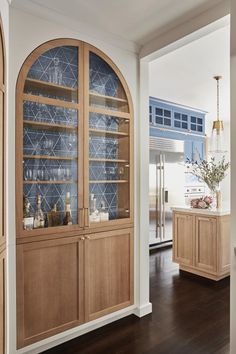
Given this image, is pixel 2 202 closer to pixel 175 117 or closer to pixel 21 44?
pixel 21 44

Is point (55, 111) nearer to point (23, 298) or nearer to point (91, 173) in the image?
point (91, 173)

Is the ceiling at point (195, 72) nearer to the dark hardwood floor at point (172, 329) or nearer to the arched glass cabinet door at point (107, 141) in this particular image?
the arched glass cabinet door at point (107, 141)

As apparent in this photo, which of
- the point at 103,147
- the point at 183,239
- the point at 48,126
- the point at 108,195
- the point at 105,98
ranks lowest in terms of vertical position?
the point at 183,239

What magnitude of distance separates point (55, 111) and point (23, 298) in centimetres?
153

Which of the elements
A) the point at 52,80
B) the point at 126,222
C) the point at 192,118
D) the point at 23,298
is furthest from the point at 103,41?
the point at 192,118

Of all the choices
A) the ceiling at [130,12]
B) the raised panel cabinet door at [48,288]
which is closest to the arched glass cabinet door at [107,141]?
the ceiling at [130,12]

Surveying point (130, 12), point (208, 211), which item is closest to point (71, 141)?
point (130, 12)

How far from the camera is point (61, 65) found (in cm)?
236

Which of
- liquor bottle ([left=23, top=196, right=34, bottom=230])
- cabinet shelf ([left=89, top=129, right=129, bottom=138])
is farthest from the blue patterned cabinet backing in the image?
liquor bottle ([left=23, top=196, right=34, bottom=230])

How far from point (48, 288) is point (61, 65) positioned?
1895mm

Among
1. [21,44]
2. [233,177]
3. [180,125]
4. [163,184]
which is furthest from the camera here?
[180,125]

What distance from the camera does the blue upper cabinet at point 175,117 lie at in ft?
16.9

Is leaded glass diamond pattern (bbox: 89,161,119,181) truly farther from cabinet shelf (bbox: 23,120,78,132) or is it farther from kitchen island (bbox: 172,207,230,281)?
kitchen island (bbox: 172,207,230,281)

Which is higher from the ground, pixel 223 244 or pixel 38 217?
pixel 38 217
